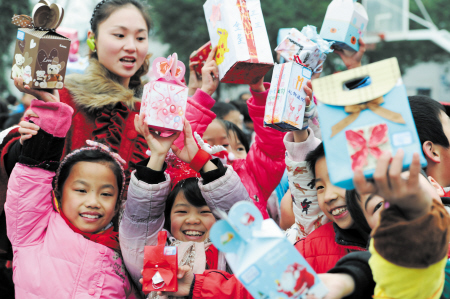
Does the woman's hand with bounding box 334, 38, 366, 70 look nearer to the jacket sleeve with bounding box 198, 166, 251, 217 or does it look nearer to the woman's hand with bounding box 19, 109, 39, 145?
the jacket sleeve with bounding box 198, 166, 251, 217

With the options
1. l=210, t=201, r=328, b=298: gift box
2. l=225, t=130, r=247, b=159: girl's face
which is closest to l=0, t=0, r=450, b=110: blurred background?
l=225, t=130, r=247, b=159: girl's face

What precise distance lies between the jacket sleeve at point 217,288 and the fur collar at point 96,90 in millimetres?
1227

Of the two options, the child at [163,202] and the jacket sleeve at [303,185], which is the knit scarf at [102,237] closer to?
the child at [163,202]

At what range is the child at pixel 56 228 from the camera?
2061mm

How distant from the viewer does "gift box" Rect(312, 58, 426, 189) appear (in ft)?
3.91

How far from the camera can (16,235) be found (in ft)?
6.93

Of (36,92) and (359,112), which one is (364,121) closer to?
(359,112)

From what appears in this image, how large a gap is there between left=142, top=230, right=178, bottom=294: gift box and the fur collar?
1124 mm

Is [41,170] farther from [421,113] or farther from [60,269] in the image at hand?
[421,113]

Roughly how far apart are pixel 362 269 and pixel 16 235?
64.8 inches

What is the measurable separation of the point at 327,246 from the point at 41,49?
1595mm

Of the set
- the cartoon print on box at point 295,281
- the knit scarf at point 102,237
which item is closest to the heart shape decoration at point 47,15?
the knit scarf at point 102,237

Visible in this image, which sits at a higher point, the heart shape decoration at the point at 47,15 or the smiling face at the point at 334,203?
the heart shape decoration at the point at 47,15

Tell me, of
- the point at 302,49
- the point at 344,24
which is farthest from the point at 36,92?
the point at 344,24
